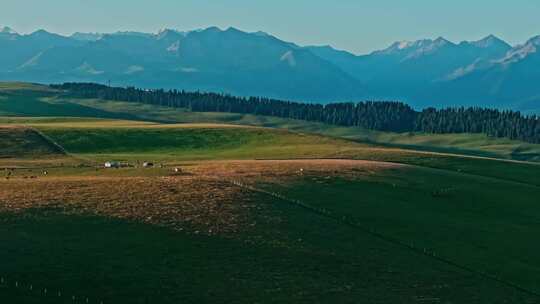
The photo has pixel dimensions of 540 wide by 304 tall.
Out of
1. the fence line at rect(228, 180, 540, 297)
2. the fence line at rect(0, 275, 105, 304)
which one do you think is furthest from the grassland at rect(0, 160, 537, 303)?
the fence line at rect(228, 180, 540, 297)

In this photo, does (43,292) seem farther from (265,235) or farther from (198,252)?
(265,235)

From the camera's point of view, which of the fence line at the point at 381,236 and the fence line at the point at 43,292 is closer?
the fence line at the point at 43,292

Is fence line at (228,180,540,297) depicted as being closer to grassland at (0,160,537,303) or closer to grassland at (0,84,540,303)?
grassland at (0,84,540,303)

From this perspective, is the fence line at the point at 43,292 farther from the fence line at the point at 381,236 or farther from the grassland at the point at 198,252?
the fence line at the point at 381,236

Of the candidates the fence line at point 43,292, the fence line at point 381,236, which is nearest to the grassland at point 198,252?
the fence line at point 43,292

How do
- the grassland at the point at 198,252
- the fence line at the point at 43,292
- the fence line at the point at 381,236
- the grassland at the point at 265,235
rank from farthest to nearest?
the fence line at the point at 381,236 → the grassland at the point at 265,235 → the grassland at the point at 198,252 → the fence line at the point at 43,292

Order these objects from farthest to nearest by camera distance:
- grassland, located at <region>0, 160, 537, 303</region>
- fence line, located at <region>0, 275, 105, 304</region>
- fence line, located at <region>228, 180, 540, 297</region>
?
fence line, located at <region>228, 180, 540, 297</region> < grassland, located at <region>0, 160, 537, 303</region> < fence line, located at <region>0, 275, 105, 304</region>

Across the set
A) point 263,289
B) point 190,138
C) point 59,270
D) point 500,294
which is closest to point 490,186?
point 500,294

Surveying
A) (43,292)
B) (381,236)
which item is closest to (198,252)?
(43,292)

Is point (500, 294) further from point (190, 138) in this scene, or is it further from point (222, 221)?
point (190, 138)
